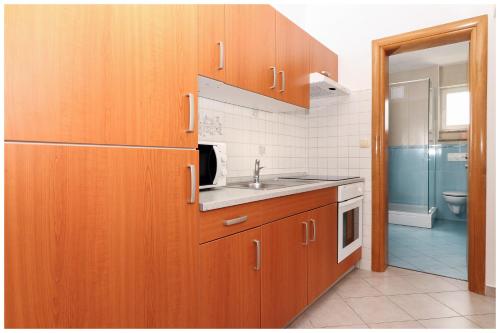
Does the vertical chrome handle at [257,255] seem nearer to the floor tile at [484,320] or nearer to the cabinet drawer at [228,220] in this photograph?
the cabinet drawer at [228,220]

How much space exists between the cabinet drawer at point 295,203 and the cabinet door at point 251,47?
677 millimetres

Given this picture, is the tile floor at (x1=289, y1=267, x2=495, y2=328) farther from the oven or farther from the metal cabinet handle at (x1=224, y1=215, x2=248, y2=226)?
the metal cabinet handle at (x1=224, y1=215, x2=248, y2=226)

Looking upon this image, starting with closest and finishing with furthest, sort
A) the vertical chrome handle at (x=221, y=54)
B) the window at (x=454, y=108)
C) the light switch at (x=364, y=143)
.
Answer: the vertical chrome handle at (x=221, y=54)
the light switch at (x=364, y=143)
the window at (x=454, y=108)

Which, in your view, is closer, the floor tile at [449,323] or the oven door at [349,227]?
the floor tile at [449,323]

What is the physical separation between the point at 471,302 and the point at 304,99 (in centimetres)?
190

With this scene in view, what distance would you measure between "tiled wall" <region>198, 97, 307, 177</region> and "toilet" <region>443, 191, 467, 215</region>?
2.96 meters

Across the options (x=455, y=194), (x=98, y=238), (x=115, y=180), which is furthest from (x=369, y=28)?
(x=455, y=194)

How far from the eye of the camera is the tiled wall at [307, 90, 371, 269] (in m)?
2.76

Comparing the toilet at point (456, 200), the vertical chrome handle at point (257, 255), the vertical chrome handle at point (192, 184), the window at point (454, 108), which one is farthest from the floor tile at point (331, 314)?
the window at point (454, 108)

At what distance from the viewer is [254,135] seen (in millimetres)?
2447

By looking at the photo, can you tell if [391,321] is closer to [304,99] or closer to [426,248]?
[304,99]

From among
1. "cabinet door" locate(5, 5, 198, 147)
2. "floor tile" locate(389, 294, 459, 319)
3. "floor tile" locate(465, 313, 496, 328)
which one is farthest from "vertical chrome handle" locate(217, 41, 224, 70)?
"floor tile" locate(465, 313, 496, 328)

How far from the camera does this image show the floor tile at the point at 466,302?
202 cm

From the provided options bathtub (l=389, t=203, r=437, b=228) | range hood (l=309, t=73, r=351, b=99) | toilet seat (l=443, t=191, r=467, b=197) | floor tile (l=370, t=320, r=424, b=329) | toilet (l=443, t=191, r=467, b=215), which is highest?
range hood (l=309, t=73, r=351, b=99)
